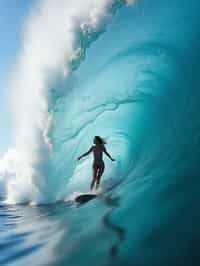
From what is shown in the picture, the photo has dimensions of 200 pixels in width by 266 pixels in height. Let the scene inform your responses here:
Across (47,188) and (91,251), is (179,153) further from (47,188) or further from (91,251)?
(47,188)

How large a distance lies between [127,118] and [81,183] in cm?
328

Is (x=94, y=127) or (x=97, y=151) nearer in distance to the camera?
(x=97, y=151)

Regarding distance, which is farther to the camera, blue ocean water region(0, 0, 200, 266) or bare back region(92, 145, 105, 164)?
bare back region(92, 145, 105, 164)

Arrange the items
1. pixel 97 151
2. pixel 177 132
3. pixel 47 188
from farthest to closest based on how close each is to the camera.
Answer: pixel 47 188 < pixel 97 151 < pixel 177 132

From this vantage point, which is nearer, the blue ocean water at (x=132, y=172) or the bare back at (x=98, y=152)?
the blue ocean water at (x=132, y=172)

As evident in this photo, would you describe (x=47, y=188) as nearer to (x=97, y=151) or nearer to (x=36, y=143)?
(x=36, y=143)

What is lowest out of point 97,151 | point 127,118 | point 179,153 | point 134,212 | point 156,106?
point 134,212

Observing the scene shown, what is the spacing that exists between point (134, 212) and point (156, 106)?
6.38 m

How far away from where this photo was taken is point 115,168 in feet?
40.9

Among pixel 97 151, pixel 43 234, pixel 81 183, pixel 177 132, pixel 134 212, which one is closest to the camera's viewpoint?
pixel 134 212

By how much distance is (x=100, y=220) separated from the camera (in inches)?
179

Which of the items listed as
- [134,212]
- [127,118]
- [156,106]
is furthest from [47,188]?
[134,212]

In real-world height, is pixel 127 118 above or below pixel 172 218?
above

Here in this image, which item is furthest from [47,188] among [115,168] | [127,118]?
[127,118]
